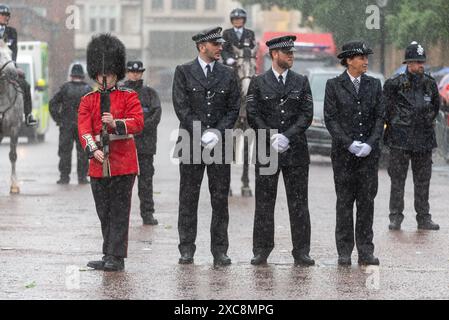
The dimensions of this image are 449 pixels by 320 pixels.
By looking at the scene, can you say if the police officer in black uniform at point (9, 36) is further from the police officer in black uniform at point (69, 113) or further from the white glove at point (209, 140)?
the white glove at point (209, 140)

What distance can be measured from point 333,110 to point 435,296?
279 centimetres

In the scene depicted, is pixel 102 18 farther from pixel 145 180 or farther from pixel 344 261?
pixel 344 261

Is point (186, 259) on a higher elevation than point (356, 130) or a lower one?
lower

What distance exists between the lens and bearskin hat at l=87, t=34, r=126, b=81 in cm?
1248

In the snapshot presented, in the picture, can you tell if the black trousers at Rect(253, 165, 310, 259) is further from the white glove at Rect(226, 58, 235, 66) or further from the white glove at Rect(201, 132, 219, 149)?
the white glove at Rect(226, 58, 235, 66)

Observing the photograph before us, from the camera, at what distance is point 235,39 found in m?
20.9

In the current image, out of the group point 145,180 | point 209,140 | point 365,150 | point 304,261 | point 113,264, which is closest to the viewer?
point 113,264

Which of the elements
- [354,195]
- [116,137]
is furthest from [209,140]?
[354,195]

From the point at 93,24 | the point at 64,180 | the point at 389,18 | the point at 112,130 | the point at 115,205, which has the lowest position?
the point at 93,24

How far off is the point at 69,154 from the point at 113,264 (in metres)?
12.1

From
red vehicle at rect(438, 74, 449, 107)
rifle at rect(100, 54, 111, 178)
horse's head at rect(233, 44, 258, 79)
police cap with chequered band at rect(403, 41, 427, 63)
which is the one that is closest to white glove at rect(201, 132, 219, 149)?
rifle at rect(100, 54, 111, 178)

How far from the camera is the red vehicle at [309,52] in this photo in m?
37.7

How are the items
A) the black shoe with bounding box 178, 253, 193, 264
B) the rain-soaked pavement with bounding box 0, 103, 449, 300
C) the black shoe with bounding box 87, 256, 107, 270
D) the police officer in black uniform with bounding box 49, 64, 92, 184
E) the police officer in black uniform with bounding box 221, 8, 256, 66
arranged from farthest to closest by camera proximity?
the police officer in black uniform with bounding box 49, 64, 92, 184, the police officer in black uniform with bounding box 221, 8, 256, 66, the black shoe with bounding box 178, 253, 193, 264, the black shoe with bounding box 87, 256, 107, 270, the rain-soaked pavement with bounding box 0, 103, 449, 300

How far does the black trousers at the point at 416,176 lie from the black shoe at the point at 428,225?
0.16 feet
